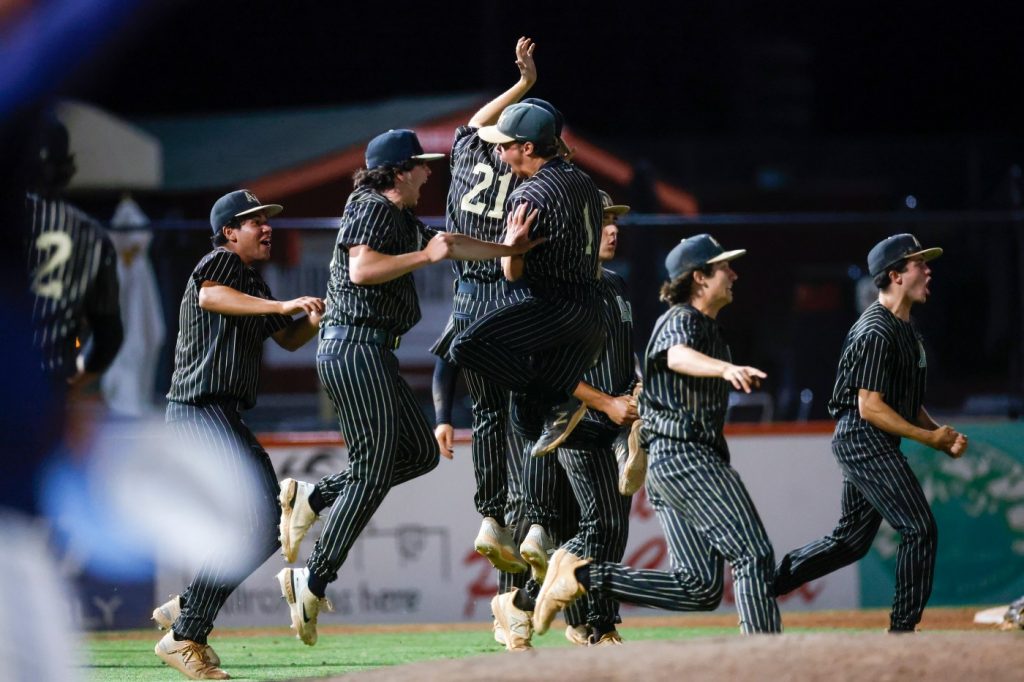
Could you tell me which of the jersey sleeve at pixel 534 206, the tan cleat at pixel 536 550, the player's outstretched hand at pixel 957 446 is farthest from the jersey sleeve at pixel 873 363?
the jersey sleeve at pixel 534 206

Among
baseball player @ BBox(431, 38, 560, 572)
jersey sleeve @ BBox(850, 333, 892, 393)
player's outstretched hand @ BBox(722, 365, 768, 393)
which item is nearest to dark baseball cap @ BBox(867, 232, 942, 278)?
jersey sleeve @ BBox(850, 333, 892, 393)

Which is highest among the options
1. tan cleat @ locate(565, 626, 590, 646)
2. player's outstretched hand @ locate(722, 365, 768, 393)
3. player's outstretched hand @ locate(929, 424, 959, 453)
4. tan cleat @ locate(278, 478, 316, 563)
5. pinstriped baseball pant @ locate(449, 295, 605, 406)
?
pinstriped baseball pant @ locate(449, 295, 605, 406)

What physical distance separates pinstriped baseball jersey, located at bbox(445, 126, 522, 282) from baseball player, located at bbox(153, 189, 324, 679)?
1063 millimetres

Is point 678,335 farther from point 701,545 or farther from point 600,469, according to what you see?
point 600,469

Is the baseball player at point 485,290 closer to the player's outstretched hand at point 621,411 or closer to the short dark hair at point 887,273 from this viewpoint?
the player's outstretched hand at point 621,411

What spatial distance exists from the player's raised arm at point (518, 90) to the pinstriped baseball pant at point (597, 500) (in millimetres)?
1833

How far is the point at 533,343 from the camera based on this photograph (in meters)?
7.44

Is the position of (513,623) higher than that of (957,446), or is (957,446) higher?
(957,446)

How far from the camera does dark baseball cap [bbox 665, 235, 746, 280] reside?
7438mm

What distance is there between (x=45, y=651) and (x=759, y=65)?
40.9 metres

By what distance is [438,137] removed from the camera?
930 inches

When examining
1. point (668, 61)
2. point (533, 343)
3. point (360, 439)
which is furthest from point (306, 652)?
point (668, 61)

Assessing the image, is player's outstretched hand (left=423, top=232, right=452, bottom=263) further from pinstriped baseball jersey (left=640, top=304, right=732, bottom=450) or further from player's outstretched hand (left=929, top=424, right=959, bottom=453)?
player's outstretched hand (left=929, top=424, right=959, bottom=453)

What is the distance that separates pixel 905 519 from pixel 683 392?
1909mm
